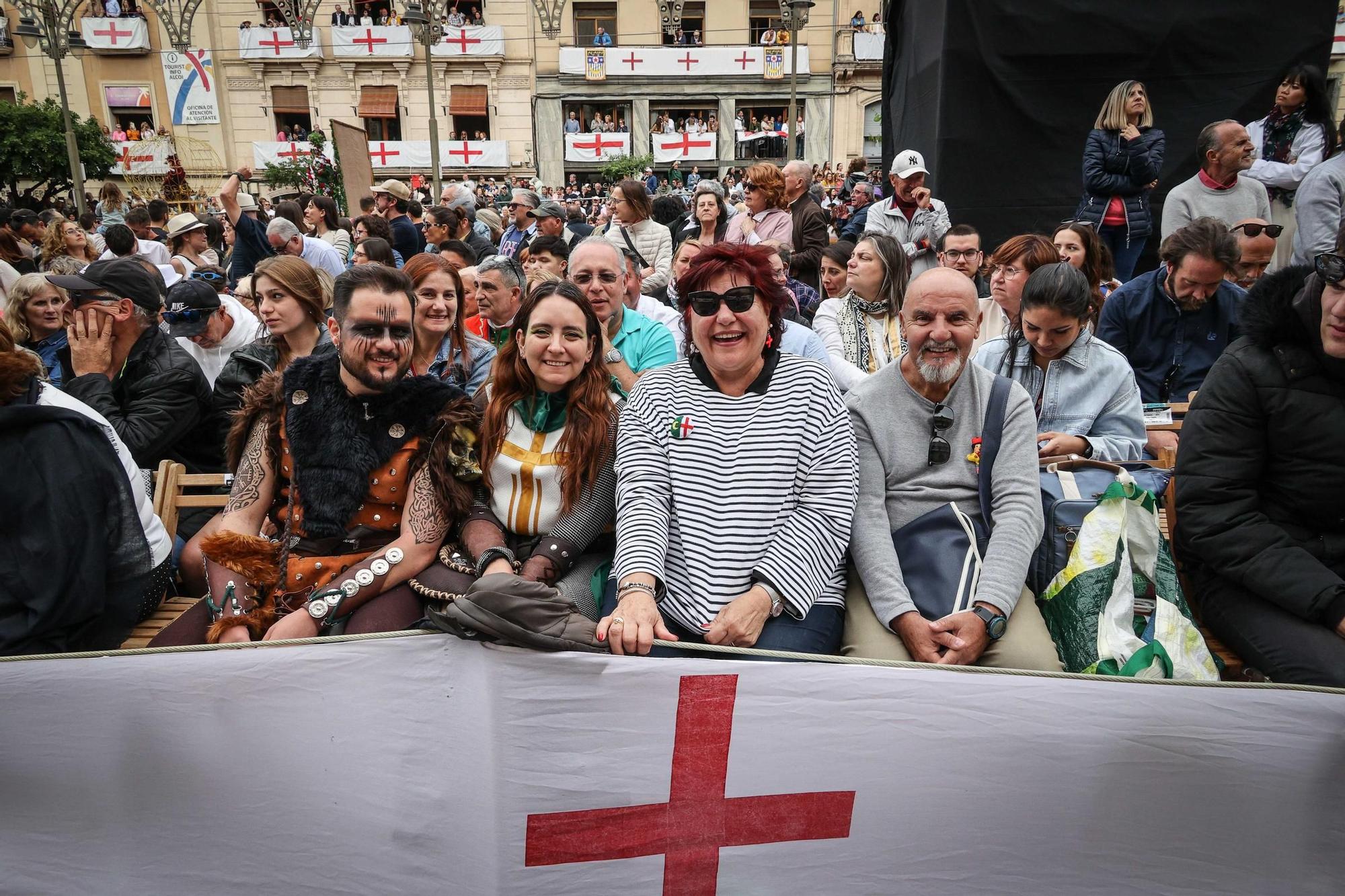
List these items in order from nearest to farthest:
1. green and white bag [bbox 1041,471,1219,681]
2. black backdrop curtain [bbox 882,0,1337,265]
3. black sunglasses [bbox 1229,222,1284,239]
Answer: green and white bag [bbox 1041,471,1219,681]
black sunglasses [bbox 1229,222,1284,239]
black backdrop curtain [bbox 882,0,1337,265]

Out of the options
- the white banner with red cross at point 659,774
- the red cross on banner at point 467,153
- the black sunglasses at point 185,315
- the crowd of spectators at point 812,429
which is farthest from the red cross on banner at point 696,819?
the red cross on banner at point 467,153

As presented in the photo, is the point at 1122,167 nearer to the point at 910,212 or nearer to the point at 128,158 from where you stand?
the point at 910,212

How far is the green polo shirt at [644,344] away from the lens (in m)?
4.01

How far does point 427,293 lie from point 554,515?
1814 mm

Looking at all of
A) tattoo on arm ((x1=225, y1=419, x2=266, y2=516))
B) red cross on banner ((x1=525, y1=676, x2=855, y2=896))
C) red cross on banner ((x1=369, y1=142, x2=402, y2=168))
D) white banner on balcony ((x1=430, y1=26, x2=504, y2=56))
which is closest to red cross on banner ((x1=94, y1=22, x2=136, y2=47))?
red cross on banner ((x1=369, y1=142, x2=402, y2=168))

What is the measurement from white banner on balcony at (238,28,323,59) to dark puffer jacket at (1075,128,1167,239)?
33700mm

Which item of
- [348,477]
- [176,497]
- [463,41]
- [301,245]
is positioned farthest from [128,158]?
[348,477]

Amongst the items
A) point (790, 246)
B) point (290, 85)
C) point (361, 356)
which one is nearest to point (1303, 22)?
point (790, 246)

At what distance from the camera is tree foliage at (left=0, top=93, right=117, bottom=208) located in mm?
22188

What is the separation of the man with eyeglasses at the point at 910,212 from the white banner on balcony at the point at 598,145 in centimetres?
2852

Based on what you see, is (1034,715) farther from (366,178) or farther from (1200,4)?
(366,178)

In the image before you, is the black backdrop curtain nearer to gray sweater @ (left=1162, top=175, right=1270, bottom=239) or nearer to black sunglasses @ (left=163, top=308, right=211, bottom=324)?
gray sweater @ (left=1162, top=175, right=1270, bottom=239)

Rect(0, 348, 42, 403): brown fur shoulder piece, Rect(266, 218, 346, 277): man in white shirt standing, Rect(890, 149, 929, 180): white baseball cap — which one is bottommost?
Rect(0, 348, 42, 403): brown fur shoulder piece

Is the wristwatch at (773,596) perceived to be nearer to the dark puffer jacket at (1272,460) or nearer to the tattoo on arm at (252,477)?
the dark puffer jacket at (1272,460)
